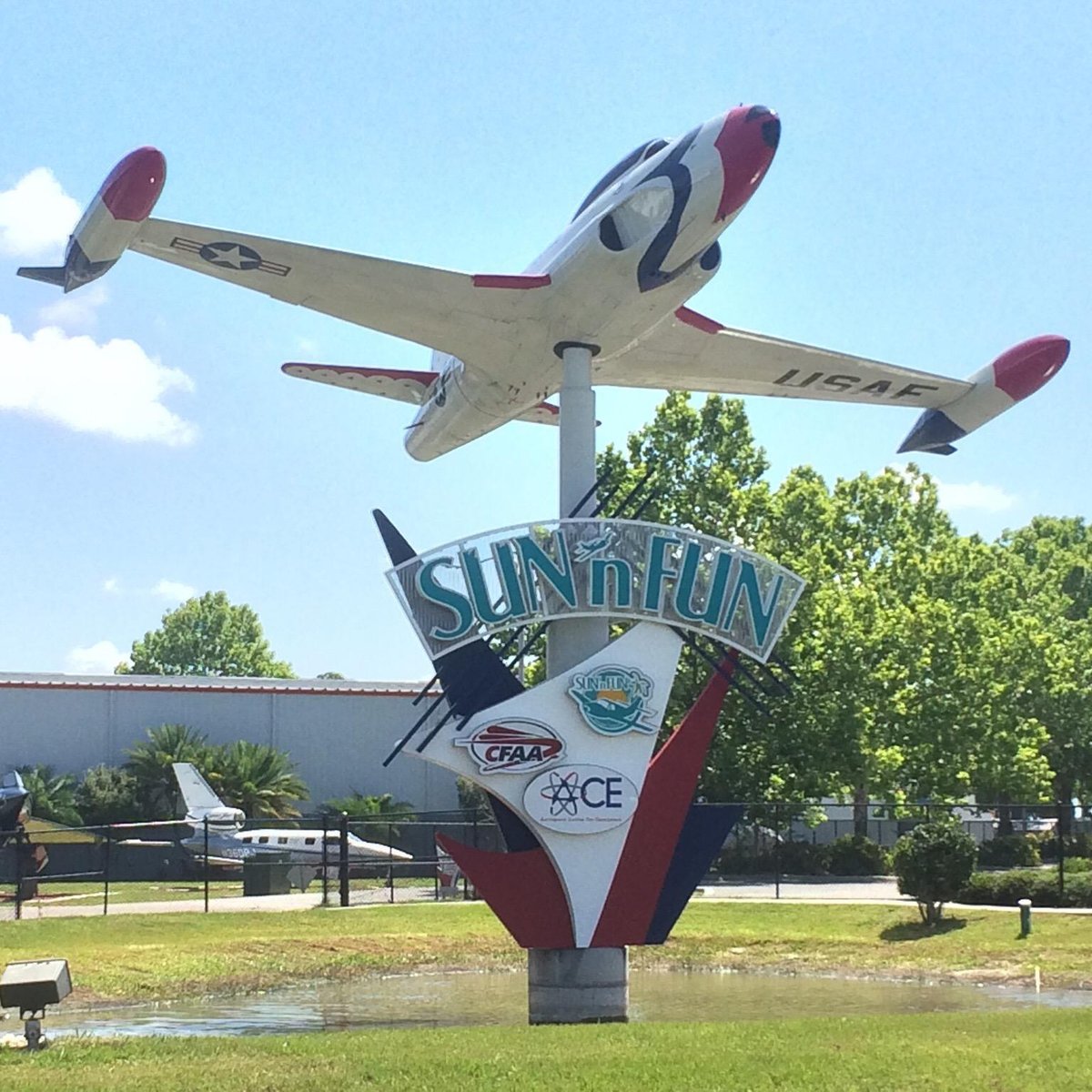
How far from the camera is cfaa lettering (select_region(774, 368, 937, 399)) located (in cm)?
2022

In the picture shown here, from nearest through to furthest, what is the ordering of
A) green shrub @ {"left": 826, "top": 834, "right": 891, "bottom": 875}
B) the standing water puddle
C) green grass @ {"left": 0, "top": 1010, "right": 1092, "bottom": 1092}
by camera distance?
green grass @ {"left": 0, "top": 1010, "right": 1092, "bottom": 1092}
the standing water puddle
green shrub @ {"left": 826, "top": 834, "right": 891, "bottom": 875}

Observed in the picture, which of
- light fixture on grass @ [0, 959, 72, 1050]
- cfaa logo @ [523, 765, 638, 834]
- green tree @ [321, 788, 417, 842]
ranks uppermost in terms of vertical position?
cfaa logo @ [523, 765, 638, 834]

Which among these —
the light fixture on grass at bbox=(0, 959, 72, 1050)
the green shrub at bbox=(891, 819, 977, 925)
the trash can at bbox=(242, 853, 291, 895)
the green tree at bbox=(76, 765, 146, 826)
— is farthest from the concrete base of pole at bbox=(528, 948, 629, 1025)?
the green tree at bbox=(76, 765, 146, 826)

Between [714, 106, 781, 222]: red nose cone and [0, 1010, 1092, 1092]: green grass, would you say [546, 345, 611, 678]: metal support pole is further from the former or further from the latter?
[0, 1010, 1092, 1092]: green grass

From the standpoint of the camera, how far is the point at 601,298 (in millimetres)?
16875

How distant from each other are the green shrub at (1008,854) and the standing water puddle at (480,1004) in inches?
714

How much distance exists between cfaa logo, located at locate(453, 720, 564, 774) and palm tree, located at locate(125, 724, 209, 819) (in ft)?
109

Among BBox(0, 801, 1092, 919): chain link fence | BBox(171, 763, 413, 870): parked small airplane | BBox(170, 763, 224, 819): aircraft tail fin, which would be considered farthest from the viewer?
BBox(170, 763, 224, 819): aircraft tail fin

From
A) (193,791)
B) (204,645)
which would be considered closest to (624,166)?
(193,791)

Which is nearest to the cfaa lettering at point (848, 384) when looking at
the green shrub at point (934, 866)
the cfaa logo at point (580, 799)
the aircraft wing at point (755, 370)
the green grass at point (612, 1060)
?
the aircraft wing at point (755, 370)

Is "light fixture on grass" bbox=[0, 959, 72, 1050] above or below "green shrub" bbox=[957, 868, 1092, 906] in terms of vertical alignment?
above

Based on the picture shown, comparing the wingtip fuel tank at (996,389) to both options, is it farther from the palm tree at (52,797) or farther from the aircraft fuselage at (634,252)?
the palm tree at (52,797)

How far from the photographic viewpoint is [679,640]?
653 inches

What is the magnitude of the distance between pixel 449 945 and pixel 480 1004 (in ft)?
17.1
